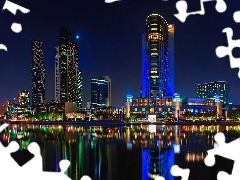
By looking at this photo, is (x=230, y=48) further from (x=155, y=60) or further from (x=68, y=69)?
(x=68, y=69)

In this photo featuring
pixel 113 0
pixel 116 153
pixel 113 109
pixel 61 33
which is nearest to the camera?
pixel 113 0

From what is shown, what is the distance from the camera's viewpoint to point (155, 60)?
71625mm

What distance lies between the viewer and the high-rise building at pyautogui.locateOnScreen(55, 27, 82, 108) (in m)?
103

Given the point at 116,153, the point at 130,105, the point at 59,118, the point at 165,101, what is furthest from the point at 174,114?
the point at 116,153

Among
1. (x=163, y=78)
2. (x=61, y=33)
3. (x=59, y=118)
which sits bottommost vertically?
(x=59, y=118)

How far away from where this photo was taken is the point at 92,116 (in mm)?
67188

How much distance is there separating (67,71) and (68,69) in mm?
854

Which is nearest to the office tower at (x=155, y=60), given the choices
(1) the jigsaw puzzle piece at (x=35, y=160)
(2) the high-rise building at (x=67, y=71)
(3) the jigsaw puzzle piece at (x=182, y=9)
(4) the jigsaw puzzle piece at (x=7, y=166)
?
(2) the high-rise building at (x=67, y=71)

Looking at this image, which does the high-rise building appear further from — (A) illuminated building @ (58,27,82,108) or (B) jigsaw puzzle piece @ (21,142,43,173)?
(B) jigsaw puzzle piece @ (21,142,43,173)

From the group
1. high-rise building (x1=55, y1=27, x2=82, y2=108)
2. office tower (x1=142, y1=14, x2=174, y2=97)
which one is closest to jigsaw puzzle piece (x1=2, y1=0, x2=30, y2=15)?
office tower (x1=142, y1=14, x2=174, y2=97)

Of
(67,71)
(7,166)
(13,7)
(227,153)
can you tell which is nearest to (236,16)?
(227,153)

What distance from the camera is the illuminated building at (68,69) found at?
336 feet

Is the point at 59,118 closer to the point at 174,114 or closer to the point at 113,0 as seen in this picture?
the point at 174,114

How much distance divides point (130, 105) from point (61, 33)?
5504 cm
